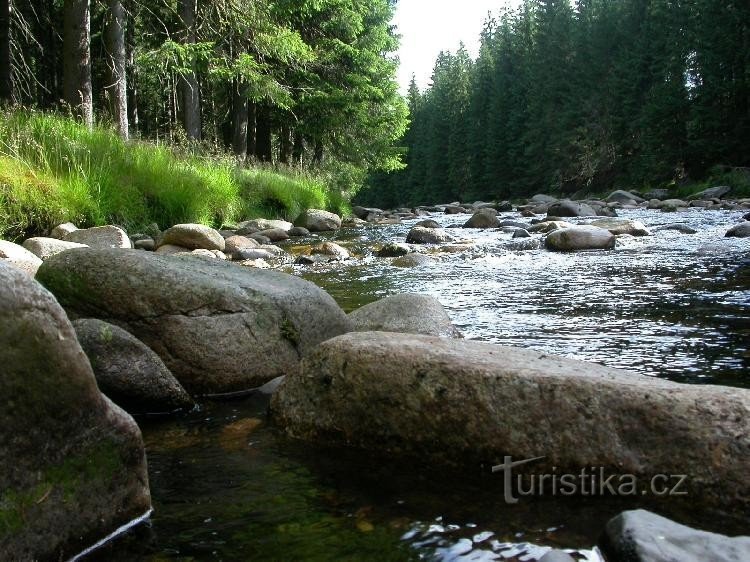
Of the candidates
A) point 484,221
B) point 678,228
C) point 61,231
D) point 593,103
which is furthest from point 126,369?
point 593,103

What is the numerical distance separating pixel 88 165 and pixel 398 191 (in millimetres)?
73385

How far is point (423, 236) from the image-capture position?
37.3 feet

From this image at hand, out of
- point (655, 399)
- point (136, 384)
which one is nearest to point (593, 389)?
point (655, 399)

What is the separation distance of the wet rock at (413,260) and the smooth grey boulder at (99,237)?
3177mm

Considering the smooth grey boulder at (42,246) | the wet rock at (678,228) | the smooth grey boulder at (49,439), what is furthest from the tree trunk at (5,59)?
the smooth grey boulder at (49,439)

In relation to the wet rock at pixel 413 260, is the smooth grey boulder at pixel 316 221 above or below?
above

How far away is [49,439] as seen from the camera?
71.9 inches

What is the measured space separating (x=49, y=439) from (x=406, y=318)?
2.74m

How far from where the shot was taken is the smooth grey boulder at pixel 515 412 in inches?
85.9

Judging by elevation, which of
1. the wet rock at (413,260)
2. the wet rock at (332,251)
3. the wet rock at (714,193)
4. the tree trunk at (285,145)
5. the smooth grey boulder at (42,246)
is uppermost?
the tree trunk at (285,145)

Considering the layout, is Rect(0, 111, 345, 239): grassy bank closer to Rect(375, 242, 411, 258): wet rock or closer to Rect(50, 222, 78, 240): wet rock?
Rect(50, 222, 78, 240): wet rock

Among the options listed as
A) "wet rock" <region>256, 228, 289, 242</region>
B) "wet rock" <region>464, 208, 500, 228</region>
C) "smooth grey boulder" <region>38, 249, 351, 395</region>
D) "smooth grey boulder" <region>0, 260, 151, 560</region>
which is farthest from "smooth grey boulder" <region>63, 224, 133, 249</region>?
"wet rock" <region>464, 208, 500, 228</region>

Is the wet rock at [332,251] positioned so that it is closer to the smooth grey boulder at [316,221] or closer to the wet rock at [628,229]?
the smooth grey boulder at [316,221]

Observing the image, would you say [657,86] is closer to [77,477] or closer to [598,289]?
[598,289]
